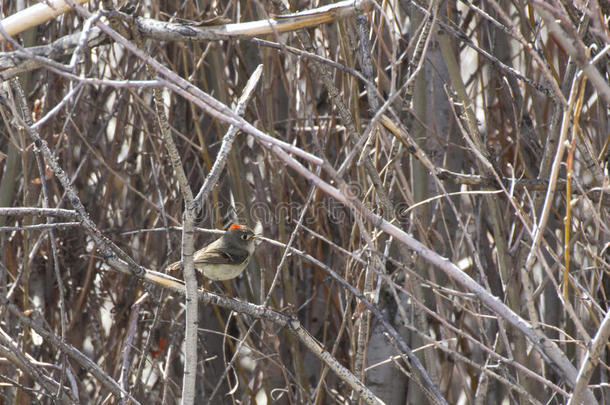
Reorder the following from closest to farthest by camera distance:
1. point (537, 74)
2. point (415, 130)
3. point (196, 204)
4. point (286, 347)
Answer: point (196, 204)
point (415, 130)
point (537, 74)
point (286, 347)

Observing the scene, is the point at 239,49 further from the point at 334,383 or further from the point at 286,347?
the point at 334,383

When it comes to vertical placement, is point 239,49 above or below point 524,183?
above

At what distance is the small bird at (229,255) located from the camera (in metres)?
4.40

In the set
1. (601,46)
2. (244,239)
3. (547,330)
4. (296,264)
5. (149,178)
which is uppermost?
(601,46)

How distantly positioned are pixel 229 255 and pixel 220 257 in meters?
0.07

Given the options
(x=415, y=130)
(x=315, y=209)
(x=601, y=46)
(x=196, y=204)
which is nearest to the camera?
(x=196, y=204)

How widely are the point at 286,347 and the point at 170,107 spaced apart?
183cm

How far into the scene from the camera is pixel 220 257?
4.51m

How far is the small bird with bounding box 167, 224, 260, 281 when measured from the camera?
4404mm

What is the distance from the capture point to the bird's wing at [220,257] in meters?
4.49

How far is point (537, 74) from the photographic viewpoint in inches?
187

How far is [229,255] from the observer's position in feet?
14.7

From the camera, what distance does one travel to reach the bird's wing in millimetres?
4492

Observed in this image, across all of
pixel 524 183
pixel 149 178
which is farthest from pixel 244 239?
pixel 524 183
